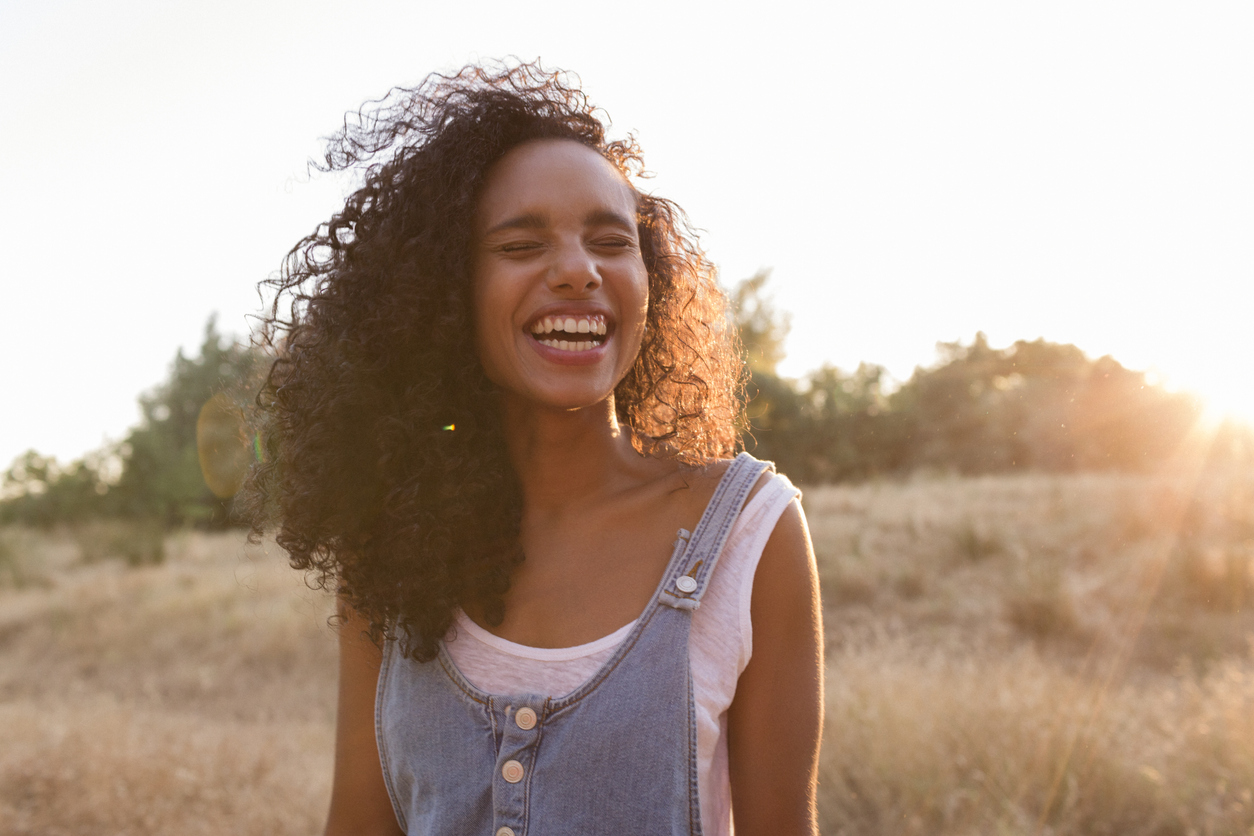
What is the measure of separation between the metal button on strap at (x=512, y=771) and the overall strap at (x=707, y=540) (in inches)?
15.6

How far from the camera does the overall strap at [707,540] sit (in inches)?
60.7

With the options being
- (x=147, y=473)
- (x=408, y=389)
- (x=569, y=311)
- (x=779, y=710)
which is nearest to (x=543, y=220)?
(x=569, y=311)

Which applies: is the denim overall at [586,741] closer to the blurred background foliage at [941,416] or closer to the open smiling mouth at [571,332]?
the open smiling mouth at [571,332]

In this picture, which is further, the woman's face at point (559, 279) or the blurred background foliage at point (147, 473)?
the blurred background foliage at point (147, 473)

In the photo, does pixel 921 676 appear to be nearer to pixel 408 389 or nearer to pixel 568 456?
pixel 568 456

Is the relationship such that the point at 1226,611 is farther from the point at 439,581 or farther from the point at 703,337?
the point at 439,581

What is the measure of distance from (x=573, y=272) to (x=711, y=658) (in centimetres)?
78

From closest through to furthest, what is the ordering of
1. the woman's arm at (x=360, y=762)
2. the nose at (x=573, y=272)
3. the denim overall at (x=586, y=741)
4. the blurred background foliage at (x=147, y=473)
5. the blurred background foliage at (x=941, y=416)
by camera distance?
1. the denim overall at (x=586, y=741)
2. the nose at (x=573, y=272)
3. the woman's arm at (x=360, y=762)
4. the blurred background foliage at (x=941, y=416)
5. the blurred background foliage at (x=147, y=473)

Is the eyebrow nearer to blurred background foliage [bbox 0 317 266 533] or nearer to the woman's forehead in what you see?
the woman's forehead

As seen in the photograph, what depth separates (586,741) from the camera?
1482 millimetres

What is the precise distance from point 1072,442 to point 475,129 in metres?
2.05

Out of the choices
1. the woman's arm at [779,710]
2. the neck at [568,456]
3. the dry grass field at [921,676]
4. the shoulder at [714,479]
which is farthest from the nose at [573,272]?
the dry grass field at [921,676]

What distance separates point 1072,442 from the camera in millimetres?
2629

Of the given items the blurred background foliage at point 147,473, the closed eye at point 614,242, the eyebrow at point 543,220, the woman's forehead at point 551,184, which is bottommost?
the blurred background foliage at point 147,473
